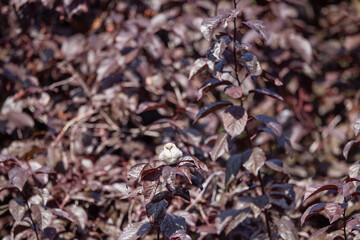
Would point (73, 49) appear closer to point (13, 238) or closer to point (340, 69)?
point (13, 238)

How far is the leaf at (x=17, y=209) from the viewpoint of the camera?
67.8 inches

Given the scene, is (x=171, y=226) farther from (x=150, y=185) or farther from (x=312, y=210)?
(x=312, y=210)

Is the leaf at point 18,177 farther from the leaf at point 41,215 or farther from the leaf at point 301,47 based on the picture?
the leaf at point 301,47

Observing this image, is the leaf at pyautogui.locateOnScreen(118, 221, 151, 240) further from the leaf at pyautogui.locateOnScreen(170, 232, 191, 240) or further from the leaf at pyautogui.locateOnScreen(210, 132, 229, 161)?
the leaf at pyautogui.locateOnScreen(210, 132, 229, 161)

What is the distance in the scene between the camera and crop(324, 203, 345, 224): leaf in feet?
4.69

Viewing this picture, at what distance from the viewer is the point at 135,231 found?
155 cm

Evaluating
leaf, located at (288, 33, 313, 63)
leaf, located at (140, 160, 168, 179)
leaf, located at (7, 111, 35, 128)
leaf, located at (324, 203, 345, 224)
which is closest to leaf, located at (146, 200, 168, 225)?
leaf, located at (140, 160, 168, 179)

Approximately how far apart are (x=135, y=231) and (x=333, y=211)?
2.35 feet

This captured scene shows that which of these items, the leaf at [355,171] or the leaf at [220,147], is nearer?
the leaf at [355,171]

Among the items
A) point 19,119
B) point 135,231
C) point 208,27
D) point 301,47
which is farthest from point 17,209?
point 301,47

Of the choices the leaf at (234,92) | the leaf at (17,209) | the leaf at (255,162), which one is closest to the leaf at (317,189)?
the leaf at (255,162)

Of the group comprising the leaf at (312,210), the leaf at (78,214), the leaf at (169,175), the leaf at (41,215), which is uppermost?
the leaf at (169,175)

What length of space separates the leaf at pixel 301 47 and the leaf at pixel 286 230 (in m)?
1.41

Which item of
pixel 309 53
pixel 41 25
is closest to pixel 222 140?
pixel 309 53
